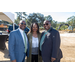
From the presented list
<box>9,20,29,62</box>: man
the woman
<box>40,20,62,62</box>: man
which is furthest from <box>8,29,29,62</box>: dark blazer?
<box>40,20,62,62</box>: man

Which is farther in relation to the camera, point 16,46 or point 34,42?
point 34,42

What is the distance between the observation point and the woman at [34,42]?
1.62 meters

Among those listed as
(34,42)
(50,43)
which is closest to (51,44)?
(50,43)

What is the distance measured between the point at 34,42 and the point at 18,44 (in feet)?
1.23

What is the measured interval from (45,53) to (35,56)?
295 mm

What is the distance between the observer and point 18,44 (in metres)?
1.49

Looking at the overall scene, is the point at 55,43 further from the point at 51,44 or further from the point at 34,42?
the point at 34,42

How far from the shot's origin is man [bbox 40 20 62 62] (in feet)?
4.84

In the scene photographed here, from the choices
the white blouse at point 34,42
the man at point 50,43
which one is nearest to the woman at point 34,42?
the white blouse at point 34,42

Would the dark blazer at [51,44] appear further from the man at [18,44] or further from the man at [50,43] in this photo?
the man at [18,44]

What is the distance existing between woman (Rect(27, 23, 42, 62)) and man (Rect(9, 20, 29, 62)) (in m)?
0.13

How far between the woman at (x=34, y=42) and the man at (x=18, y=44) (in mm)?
131

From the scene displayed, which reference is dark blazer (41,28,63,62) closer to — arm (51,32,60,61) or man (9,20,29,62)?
arm (51,32,60,61)
